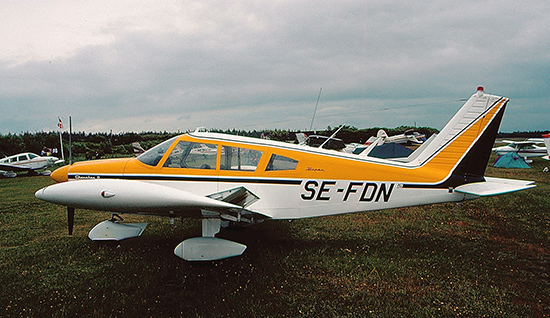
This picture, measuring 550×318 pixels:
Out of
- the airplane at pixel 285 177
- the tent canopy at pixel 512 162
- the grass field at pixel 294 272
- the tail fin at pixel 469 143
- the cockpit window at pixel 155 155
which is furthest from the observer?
the tent canopy at pixel 512 162

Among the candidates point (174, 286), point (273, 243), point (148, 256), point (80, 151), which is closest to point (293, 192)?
point (273, 243)

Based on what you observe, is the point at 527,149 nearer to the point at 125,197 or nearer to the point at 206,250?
the point at 206,250

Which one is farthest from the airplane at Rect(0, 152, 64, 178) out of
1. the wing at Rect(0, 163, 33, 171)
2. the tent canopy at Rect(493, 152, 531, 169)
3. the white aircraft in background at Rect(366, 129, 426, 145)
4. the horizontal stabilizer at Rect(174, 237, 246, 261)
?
the tent canopy at Rect(493, 152, 531, 169)

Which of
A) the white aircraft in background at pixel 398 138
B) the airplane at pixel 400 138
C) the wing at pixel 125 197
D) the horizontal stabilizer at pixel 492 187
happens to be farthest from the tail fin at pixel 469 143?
the airplane at pixel 400 138

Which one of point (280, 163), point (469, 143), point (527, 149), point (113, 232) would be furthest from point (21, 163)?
point (527, 149)

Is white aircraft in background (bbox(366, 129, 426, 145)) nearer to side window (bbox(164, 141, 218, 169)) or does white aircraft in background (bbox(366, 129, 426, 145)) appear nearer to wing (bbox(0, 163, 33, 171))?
side window (bbox(164, 141, 218, 169))

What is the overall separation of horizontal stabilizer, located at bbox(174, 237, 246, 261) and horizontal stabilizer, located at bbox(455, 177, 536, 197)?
4.37 metres

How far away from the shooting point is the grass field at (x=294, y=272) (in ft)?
13.1

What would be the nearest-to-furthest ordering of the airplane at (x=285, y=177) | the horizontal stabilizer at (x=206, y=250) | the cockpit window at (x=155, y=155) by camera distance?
1. the horizontal stabilizer at (x=206, y=250)
2. the airplane at (x=285, y=177)
3. the cockpit window at (x=155, y=155)

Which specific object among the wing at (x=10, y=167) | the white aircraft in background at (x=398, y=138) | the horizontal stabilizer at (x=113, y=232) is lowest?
the horizontal stabilizer at (x=113, y=232)

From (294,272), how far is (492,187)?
13.4 ft

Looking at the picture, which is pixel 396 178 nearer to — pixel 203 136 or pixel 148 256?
pixel 203 136

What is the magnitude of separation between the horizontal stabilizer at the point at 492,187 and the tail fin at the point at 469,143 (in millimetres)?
124

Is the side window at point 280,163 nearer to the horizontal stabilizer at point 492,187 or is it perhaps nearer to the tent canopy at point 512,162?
the horizontal stabilizer at point 492,187
